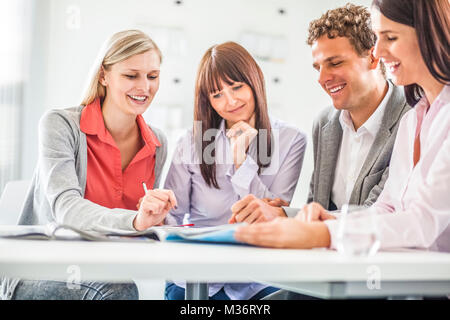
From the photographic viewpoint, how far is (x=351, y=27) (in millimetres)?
1521

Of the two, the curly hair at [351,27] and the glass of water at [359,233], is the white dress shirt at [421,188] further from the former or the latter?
the curly hair at [351,27]

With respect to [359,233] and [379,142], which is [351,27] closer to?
[379,142]

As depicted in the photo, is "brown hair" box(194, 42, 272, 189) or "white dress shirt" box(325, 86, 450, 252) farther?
"brown hair" box(194, 42, 272, 189)

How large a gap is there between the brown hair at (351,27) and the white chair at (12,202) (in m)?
1.03

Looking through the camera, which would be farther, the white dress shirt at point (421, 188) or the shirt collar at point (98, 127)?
the shirt collar at point (98, 127)

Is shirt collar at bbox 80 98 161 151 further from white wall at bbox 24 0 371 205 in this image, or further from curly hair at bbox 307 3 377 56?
white wall at bbox 24 0 371 205

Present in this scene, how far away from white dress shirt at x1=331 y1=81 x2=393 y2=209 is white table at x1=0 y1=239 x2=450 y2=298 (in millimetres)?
780

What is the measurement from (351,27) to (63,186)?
0.95 meters

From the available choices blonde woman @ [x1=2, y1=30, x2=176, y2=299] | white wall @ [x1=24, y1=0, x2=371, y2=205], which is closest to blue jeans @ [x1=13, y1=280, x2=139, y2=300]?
blonde woman @ [x1=2, y1=30, x2=176, y2=299]

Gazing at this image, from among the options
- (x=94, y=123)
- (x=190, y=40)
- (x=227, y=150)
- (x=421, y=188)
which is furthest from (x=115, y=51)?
(x=421, y=188)

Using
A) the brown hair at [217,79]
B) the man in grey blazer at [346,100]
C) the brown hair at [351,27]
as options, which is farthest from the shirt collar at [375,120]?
the brown hair at [217,79]

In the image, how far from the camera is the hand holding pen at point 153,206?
3.44 feet

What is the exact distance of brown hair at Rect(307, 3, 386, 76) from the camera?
1515 millimetres

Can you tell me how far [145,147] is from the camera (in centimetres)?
152
